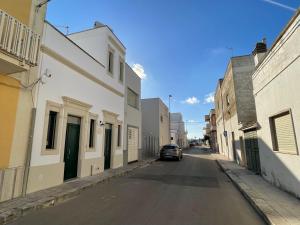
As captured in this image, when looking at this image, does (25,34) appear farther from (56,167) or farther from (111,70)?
(111,70)

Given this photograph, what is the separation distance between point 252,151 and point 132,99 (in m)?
10.3

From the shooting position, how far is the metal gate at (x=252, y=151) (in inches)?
451

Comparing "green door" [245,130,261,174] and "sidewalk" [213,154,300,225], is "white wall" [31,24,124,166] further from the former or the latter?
"green door" [245,130,261,174]

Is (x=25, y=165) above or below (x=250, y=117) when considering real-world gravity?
below

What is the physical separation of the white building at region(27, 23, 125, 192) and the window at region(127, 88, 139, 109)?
2319 millimetres

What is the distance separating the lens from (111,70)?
1400 cm

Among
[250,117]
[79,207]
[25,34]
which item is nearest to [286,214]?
[79,207]

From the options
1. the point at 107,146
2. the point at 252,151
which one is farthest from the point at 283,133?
the point at 107,146

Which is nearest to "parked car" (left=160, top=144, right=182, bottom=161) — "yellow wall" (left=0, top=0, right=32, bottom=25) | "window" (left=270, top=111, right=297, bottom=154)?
"window" (left=270, top=111, right=297, bottom=154)

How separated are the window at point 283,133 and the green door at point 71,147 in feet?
28.7

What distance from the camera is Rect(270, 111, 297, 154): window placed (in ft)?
22.7

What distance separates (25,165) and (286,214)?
7740mm

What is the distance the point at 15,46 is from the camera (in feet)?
19.3

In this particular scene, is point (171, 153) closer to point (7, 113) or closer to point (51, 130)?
point (51, 130)
